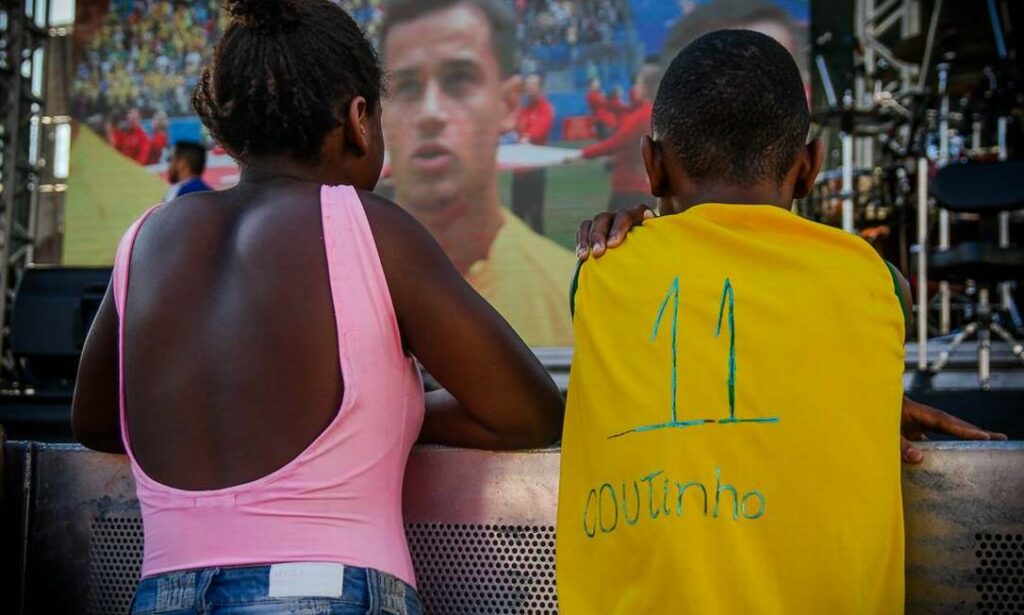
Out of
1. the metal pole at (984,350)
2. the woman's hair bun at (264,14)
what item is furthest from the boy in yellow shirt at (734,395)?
the metal pole at (984,350)

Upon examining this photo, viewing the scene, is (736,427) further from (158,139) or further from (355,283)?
(158,139)

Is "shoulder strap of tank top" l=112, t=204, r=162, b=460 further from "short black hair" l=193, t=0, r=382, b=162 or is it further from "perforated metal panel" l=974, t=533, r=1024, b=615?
"perforated metal panel" l=974, t=533, r=1024, b=615

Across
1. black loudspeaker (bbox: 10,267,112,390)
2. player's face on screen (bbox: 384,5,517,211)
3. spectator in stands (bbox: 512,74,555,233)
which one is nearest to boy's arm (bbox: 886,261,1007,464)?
black loudspeaker (bbox: 10,267,112,390)

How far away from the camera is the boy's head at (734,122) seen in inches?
52.1

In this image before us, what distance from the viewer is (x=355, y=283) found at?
49.9 inches

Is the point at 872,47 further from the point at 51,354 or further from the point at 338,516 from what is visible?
the point at 338,516

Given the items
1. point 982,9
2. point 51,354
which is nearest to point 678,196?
point 51,354

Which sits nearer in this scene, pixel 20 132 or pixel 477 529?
pixel 477 529

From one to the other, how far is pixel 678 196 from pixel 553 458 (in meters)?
0.39

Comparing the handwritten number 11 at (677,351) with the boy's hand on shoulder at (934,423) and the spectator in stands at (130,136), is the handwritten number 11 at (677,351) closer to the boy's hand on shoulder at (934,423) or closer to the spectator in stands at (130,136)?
the boy's hand on shoulder at (934,423)

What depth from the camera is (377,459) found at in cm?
127

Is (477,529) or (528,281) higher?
(477,529)

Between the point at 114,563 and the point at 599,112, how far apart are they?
5.98m

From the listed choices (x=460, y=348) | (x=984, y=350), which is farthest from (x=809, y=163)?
(x=984, y=350)
